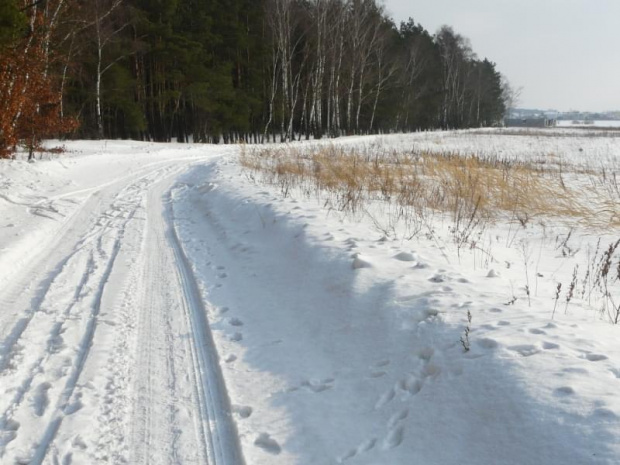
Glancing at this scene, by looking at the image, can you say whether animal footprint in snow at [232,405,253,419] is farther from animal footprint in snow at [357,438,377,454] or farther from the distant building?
the distant building

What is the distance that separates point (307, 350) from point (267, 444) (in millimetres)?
1060

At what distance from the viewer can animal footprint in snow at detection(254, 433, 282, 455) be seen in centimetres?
260

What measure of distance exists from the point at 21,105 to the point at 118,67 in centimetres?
1588

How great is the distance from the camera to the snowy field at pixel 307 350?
8.18 ft

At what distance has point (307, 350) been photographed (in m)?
3.66

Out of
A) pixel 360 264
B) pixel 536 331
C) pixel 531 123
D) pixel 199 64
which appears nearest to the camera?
pixel 536 331

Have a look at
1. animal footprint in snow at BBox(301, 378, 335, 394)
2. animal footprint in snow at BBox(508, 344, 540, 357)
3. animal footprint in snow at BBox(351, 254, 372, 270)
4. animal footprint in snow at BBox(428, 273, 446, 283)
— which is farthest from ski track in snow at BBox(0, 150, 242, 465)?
animal footprint in snow at BBox(428, 273, 446, 283)

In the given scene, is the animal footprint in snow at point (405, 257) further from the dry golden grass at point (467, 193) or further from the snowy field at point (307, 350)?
the dry golden grass at point (467, 193)

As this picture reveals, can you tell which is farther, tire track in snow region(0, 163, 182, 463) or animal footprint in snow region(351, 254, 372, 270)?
animal footprint in snow region(351, 254, 372, 270)

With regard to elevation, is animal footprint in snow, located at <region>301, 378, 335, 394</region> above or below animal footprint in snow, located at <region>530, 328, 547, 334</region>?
below

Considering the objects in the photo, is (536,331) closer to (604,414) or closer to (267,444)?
(604,414)

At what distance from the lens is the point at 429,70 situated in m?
60.2

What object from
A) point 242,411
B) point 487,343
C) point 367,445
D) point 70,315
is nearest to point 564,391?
point 487,343

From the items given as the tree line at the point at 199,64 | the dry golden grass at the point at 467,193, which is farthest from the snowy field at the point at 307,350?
the tree line at the point at 199,64
